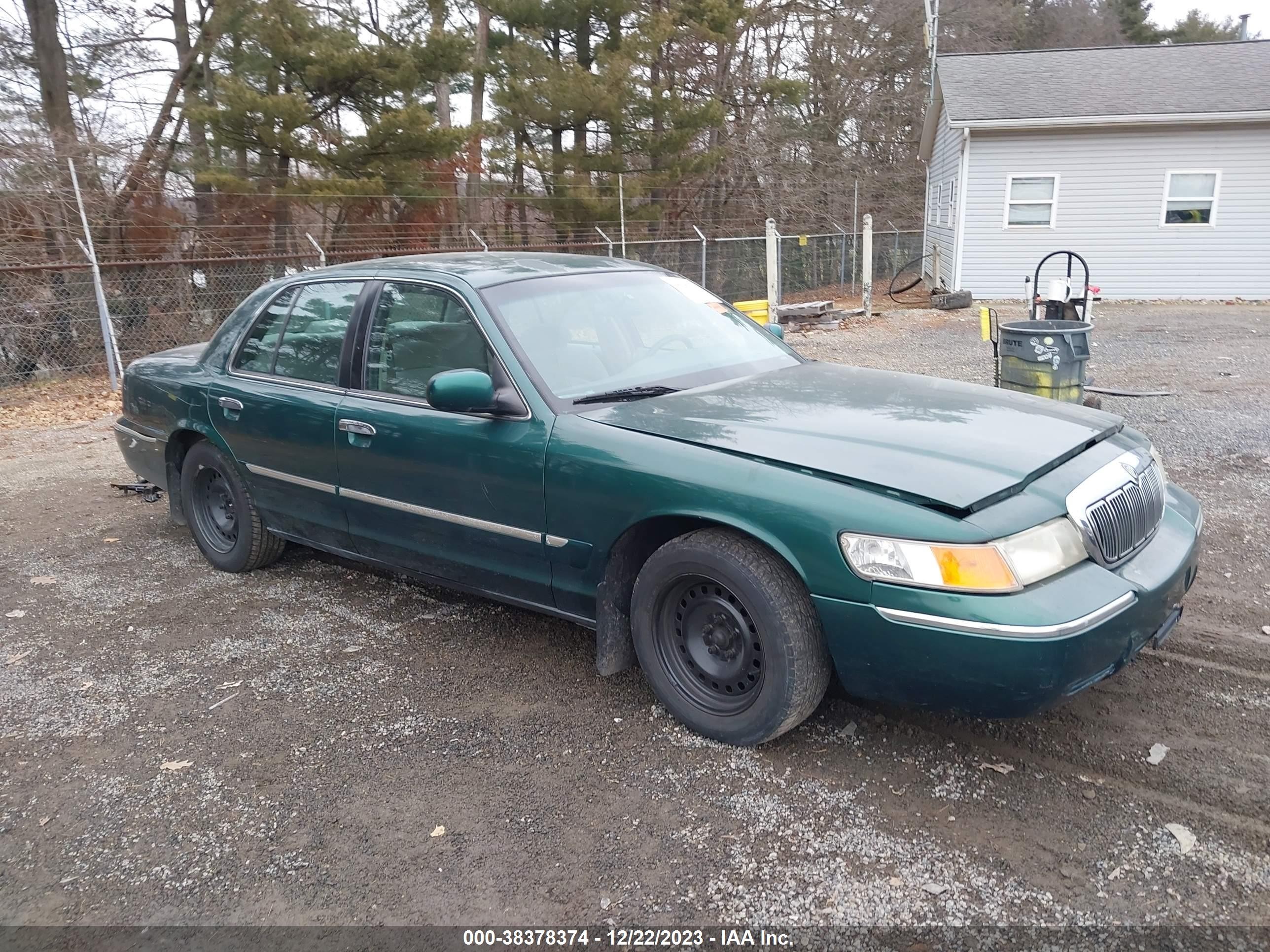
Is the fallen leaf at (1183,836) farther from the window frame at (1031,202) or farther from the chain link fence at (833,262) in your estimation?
the window frame at (1031,202)

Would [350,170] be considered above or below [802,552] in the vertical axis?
above

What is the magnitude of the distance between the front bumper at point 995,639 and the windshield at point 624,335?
4.39 ft

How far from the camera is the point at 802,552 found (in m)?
2.76

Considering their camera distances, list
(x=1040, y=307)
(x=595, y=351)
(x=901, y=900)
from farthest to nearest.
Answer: (x=1040, y=307), (x=595, y=351), (x=901, y=900)

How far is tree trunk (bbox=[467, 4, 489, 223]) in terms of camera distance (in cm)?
1722

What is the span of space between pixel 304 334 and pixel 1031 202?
17.3 m

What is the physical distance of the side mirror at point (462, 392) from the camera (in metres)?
3.38

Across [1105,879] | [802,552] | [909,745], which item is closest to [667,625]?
[802,552]

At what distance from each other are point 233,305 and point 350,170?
3793mm

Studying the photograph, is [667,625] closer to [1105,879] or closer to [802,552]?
[802,552]

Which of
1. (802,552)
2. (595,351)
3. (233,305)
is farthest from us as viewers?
(233,305)

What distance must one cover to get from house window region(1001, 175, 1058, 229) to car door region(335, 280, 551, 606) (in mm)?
17109

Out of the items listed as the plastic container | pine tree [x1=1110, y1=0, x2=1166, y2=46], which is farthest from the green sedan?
pine tree [x1=1110, y1=0, x2=1166, y2=46]

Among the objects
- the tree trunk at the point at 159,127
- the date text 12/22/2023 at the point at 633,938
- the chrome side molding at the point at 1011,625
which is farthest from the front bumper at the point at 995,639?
the tree trunk at the point at 159,127
